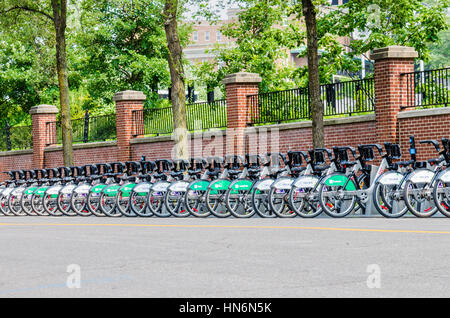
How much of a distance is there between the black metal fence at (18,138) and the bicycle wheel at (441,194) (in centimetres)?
2457

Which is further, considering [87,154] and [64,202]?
[87,154]

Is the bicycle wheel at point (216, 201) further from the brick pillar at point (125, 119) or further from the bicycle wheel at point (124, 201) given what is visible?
the brick pillar at point (125, 119)

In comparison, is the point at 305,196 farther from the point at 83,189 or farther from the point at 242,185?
the point at 83,189

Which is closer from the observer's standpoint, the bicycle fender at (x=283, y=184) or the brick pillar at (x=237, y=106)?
the bicycle fender at (x=283, y=184)

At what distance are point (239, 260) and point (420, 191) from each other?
5284 mm

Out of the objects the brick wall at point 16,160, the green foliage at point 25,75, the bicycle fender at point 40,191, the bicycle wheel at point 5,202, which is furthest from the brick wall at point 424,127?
the green foliage at point 25,75

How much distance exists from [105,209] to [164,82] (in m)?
23.0

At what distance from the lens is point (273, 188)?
14.7 meters

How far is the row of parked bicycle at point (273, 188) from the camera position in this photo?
43.7 ft

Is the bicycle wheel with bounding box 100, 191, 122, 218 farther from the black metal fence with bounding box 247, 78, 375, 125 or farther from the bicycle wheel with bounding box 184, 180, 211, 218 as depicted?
the black metal fence with bounding box 247, 78, 375, 125

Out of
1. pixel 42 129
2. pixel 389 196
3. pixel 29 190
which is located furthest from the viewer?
pixel 42 129

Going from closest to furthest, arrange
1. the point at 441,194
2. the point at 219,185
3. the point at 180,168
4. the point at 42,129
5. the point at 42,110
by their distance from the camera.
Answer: the point at 441,194, the point at 219,185, the point at 180,168, the point at 42,110, the point at 42,129

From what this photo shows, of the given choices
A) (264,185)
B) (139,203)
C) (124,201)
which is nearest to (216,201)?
(264,185)

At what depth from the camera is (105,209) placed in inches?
723
